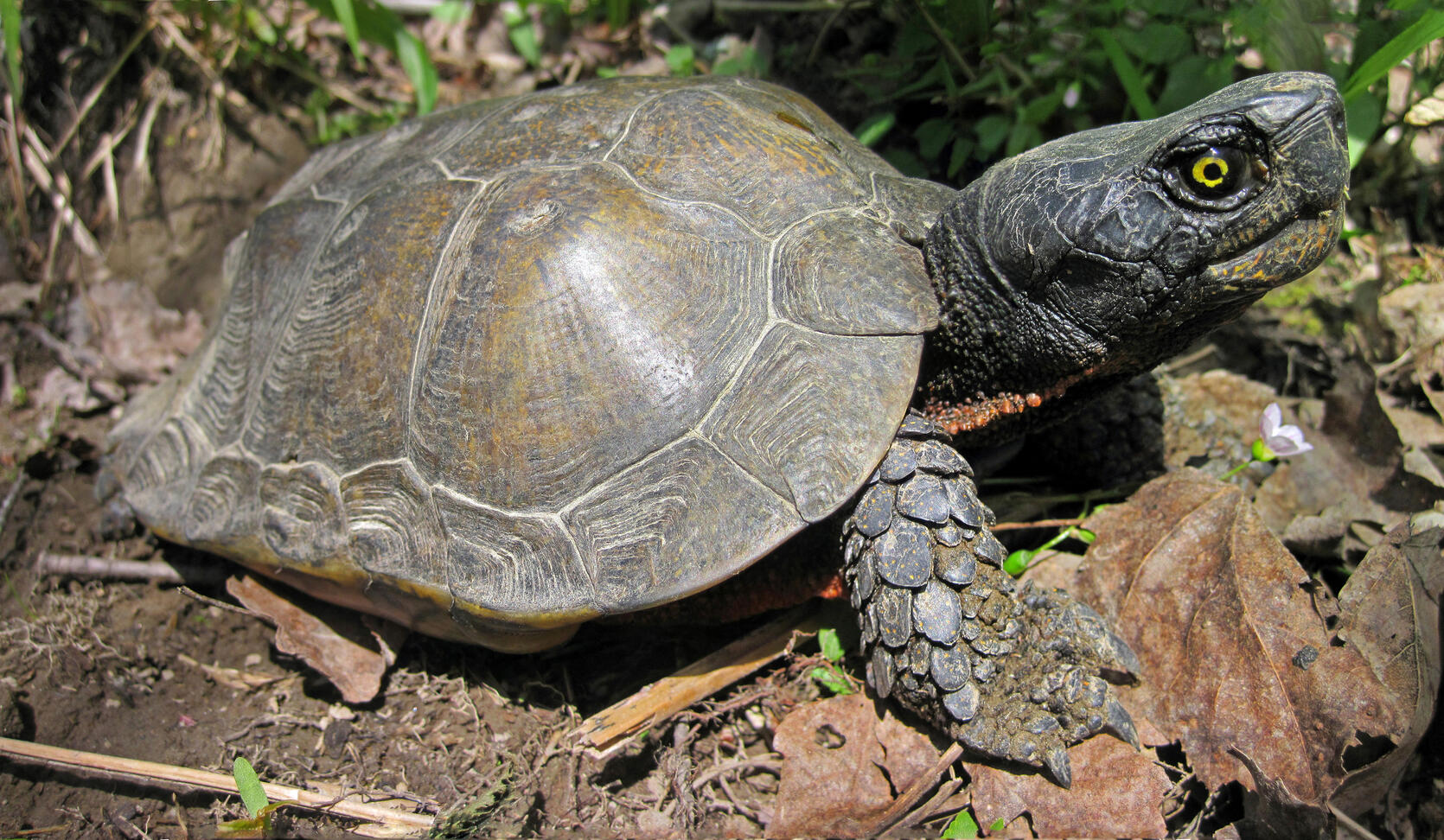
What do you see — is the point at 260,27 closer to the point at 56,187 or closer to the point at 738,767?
the point at 56,187

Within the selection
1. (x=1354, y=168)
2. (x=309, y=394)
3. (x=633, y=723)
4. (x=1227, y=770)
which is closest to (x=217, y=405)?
(x=309, y=394)

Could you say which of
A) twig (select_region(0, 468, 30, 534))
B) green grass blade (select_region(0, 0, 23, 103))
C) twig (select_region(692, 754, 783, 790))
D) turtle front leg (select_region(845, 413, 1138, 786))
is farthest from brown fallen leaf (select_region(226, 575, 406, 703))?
green grass blade (select_region(0, 0, 23, 103))

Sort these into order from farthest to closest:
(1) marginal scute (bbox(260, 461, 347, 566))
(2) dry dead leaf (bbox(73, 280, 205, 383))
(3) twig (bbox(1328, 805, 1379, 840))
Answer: (2) dry dead leaf (bbox(73, 280, 205, 383)), (1) marginal scute (bbox(260, 461, 347, 566)), (3) twig (bbox(1328, 805, 1379, 840))

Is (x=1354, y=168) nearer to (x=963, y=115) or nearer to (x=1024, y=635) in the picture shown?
(x=963, y=115)

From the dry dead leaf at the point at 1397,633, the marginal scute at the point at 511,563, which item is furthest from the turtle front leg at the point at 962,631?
the marginal scute at the point at 511,563

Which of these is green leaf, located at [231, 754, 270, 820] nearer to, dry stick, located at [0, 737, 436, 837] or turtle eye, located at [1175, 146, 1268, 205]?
dry stick, located at [0, 737, 436, 837]

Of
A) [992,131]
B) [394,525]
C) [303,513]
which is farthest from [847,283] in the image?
[303,513]
